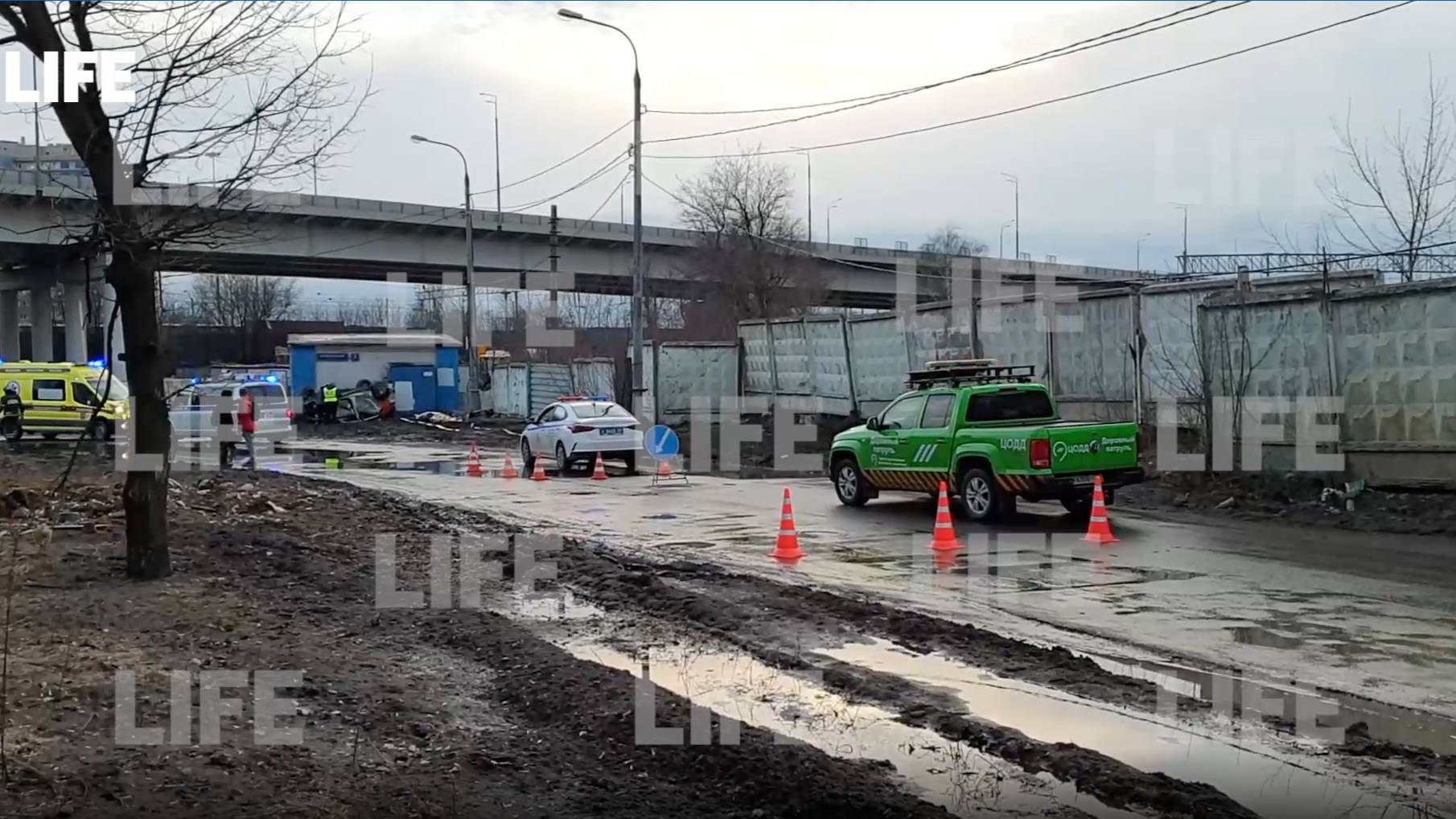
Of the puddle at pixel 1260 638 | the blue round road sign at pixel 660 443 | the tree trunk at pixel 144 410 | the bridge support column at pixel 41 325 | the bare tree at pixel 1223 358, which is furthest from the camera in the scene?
the bridge support column at pixel 41 325

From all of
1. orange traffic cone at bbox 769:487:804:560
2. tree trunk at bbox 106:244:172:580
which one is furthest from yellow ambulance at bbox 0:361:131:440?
orange traffic cone at bbox 769:487:804:560

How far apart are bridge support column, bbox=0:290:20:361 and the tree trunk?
64.0m

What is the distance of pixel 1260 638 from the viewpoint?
8.79 metres

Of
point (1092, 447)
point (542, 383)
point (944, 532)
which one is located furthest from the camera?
point (542, 383)

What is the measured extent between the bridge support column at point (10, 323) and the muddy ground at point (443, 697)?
61935 millimetres

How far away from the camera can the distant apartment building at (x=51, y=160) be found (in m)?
10.1

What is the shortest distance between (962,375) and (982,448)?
2.81 m

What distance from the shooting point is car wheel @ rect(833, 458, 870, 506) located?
18094 mm

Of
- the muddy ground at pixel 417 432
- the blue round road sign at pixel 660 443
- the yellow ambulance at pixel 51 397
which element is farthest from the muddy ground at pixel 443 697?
the muddy ground at pixel 417 432

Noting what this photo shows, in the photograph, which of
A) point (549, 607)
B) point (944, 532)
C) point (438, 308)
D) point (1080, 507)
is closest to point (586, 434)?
point (1080, 507)
